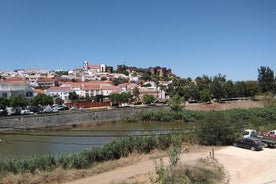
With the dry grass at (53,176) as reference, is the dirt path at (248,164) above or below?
below

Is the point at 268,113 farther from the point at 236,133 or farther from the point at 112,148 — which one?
the point at 112,148

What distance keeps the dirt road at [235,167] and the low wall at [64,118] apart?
32.2 meters

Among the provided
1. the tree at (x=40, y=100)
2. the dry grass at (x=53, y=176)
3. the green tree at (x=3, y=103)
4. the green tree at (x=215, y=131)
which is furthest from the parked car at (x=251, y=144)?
the tree at (x=40, y=100)

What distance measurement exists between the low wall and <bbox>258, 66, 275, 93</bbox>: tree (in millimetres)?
50866

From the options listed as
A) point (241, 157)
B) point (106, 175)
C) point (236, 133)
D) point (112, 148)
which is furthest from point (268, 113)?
point (106, 175)

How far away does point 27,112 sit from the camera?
182ft

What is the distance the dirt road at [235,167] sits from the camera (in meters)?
16.8

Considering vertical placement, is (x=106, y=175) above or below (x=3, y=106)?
below

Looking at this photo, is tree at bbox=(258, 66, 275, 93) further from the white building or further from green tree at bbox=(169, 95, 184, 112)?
the white building

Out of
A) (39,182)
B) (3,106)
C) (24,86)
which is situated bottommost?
(39,182)

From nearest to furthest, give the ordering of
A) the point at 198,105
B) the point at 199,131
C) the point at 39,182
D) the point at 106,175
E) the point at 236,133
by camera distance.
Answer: the point at 39,182
the point at 106,175
the point at 199,131
the point at 236,133
the point at 198,105

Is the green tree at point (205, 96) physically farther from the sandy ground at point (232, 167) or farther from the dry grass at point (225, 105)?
the sandy ground at point (232, 167)

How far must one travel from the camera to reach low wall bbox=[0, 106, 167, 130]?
154 ft

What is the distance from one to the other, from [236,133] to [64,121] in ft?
107
